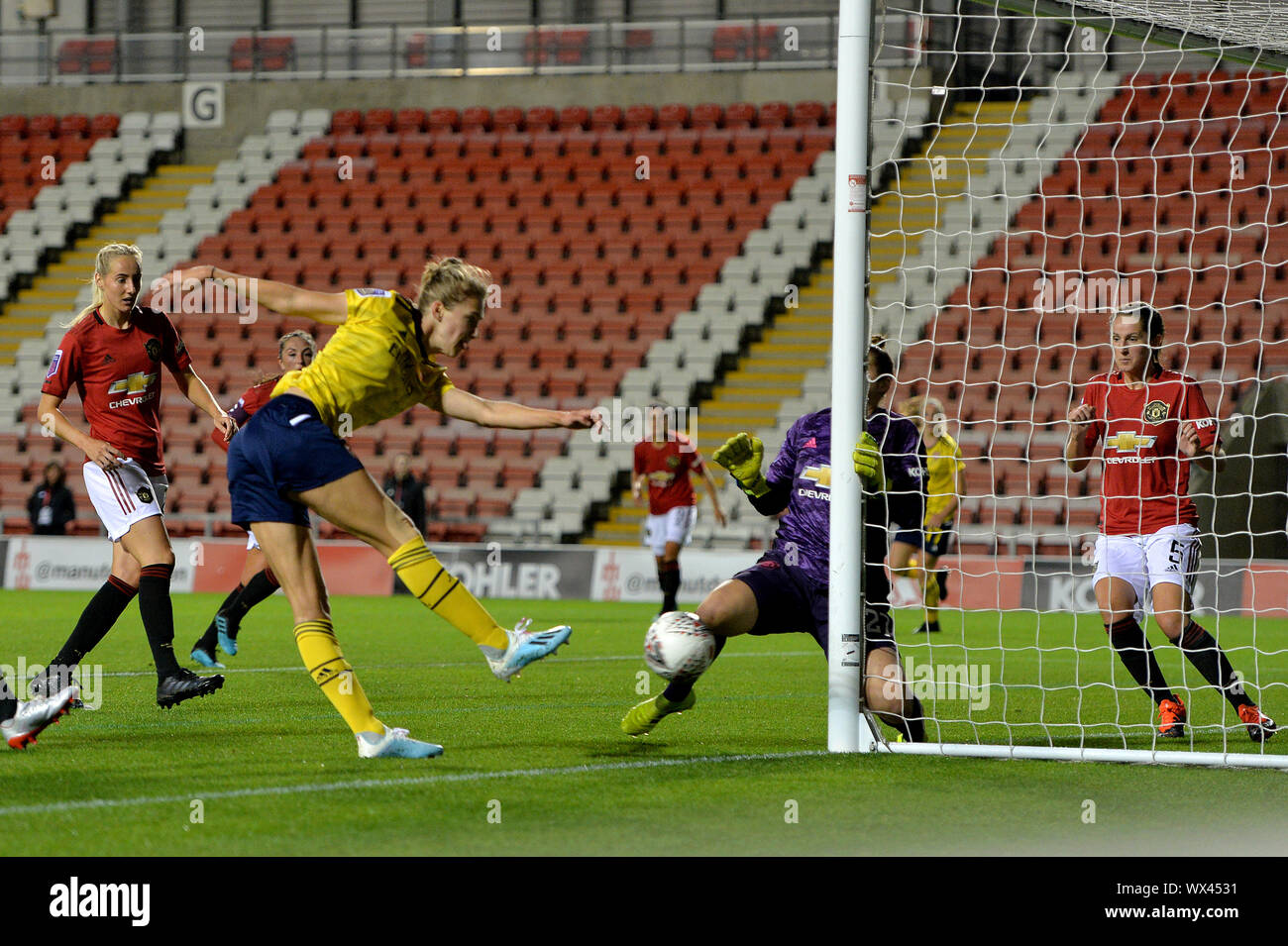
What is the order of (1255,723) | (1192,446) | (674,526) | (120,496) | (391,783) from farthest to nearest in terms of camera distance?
(674,526), (120,496), (1255,723), (1192,446), (391,783)

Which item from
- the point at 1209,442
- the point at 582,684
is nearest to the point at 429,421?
the point at 582,684

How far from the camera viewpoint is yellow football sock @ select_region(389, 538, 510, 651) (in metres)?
5.40

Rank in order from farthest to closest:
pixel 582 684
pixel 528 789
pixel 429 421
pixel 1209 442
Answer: pixel 429 421, pixel 582 684, pixel 1209 442, pixel 528 789

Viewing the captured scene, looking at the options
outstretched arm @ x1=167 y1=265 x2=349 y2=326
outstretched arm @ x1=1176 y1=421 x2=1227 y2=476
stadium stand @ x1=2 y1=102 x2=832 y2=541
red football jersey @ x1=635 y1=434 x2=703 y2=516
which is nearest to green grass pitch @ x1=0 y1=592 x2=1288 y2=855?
outstretched arm @ x1=1176 y1=421 x2=1227 y2=476

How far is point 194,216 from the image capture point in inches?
1023

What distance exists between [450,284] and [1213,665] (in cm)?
377

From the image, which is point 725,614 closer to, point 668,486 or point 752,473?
point 752,473

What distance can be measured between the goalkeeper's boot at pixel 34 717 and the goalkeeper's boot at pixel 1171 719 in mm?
4550

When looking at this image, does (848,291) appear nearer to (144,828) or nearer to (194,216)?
(144,828)

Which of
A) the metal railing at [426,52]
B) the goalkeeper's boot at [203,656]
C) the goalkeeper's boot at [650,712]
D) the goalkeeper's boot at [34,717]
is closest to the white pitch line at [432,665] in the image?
the goalkeeper's boot at [203,656]

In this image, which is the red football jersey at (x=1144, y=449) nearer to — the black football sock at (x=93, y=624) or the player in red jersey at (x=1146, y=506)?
the player in red jersey at (x=1146, y=506)

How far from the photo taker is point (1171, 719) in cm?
684

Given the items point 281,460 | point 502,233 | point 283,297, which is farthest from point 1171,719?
point 502,233
